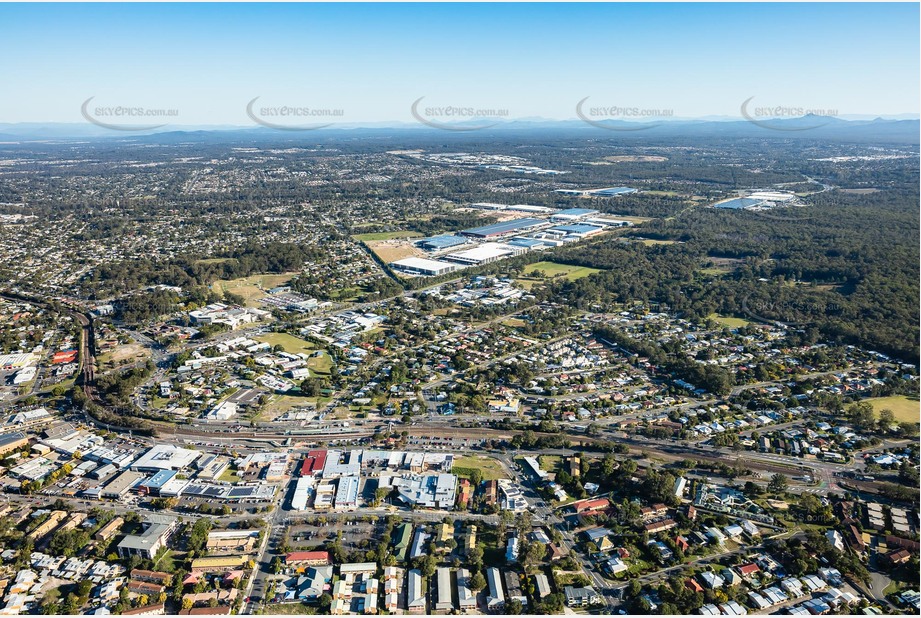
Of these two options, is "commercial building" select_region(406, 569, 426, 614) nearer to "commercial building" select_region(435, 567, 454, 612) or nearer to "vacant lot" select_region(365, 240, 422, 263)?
"commercial building" select_region(435, 567, 454, 612)

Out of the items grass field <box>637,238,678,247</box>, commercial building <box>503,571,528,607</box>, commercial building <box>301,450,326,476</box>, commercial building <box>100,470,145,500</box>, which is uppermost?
grass field <box>637,238,678,247</box>

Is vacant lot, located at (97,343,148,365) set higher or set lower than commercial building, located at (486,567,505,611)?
higher

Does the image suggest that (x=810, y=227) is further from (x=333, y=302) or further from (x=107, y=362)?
(x=107, y=362)

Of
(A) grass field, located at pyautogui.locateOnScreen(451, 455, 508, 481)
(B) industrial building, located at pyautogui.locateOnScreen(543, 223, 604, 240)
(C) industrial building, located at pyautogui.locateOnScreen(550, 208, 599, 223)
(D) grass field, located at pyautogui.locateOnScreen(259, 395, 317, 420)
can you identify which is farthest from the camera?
(C) industrial building, located at pyautogui.locateOnScreen(550, 208, 599, 223)

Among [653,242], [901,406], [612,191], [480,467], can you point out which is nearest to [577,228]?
[653,242]

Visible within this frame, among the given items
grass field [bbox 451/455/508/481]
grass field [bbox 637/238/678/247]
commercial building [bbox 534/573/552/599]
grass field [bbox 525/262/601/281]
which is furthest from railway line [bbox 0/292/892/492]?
grass field [bbox 637/238/678/247]

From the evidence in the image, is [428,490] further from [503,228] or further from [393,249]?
[503,228]

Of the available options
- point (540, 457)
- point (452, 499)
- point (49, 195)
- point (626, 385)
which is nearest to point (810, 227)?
point (626, 385)
